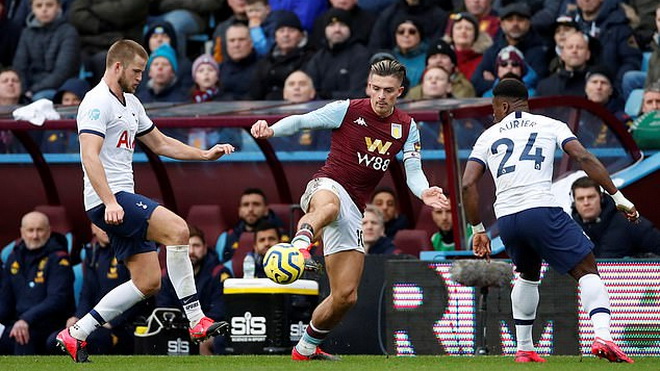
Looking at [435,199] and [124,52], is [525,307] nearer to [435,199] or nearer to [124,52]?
[435,199]

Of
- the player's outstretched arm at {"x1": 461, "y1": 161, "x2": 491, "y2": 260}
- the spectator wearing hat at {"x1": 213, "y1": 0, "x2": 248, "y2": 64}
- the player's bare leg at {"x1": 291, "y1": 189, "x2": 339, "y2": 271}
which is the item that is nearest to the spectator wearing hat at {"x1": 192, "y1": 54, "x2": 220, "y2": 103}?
the spectator wearing hat at {"x1": 213, "y1": 0, "x2": 248, "y2": 64}

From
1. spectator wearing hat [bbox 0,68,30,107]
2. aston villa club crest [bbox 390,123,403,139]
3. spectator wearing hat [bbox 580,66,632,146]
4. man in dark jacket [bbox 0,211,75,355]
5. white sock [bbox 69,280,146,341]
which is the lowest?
man in dark jacket [bbox 0,211,75,355]

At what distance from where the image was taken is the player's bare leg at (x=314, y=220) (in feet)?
33.6

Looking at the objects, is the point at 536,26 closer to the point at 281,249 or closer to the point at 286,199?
the point at 286,199

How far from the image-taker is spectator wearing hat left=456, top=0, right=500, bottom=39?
18.5 m

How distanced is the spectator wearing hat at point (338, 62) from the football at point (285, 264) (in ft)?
25.8

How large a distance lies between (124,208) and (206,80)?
8.02 metres

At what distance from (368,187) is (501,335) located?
232 centimetres

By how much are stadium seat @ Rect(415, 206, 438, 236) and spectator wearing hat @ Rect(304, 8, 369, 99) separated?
2.32 m

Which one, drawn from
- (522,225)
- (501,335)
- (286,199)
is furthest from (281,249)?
(286,199)

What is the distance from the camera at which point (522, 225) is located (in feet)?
35.4

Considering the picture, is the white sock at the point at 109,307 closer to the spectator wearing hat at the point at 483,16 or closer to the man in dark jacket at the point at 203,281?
the man in dark jacket at the point at 203,281

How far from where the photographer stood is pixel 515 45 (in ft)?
57.8

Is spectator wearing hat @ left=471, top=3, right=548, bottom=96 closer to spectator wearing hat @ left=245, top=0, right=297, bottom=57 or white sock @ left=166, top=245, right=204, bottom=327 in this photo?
spectator wearing hat @ left=245, top=0, right=297, bottom=57
